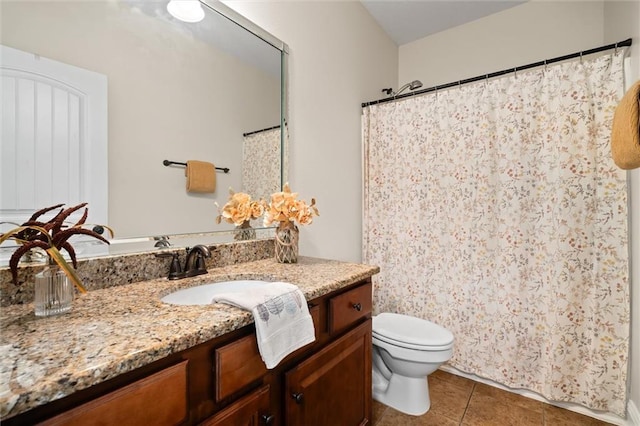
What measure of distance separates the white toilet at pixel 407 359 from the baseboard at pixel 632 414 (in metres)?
0.89

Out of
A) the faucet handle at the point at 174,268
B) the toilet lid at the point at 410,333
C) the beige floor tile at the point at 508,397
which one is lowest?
the beige floor tile at the point at 508,397

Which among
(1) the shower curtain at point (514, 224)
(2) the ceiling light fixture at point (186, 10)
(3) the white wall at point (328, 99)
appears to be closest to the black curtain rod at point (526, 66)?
(1) the shower curtain at point (514, 224)

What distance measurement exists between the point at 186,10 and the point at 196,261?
103 cm

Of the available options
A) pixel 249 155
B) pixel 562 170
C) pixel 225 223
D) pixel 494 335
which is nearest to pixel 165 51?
pixel 249 155

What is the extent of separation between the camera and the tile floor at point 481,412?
1547mm

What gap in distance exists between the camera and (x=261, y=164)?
4.96 ft

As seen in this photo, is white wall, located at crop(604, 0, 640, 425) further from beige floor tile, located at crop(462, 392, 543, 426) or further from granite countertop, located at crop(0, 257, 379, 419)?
granite countertop, located at crop(0, 257, 379, 419)

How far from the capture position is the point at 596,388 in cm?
155

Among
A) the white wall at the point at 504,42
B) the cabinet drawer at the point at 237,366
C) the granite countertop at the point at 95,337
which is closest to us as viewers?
the granite countertop at the point at 95,337

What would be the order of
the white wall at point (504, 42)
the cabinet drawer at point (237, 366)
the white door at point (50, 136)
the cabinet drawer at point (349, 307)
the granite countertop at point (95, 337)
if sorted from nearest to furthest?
the granite countertop at point (95, 337)
the cabinet drawer at point (237, 366)
the white door at point (50, 136)
the cabinet drawer at point (349, 307)
the white wall at point (504, 42)

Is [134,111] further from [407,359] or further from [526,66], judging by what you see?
[526,66]

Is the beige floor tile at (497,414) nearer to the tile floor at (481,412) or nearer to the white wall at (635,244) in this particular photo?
the tile floor at (481,412)

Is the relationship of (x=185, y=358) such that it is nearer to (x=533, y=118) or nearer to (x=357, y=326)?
(x=357, y=326)


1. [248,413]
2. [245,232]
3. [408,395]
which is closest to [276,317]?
[248,413]
